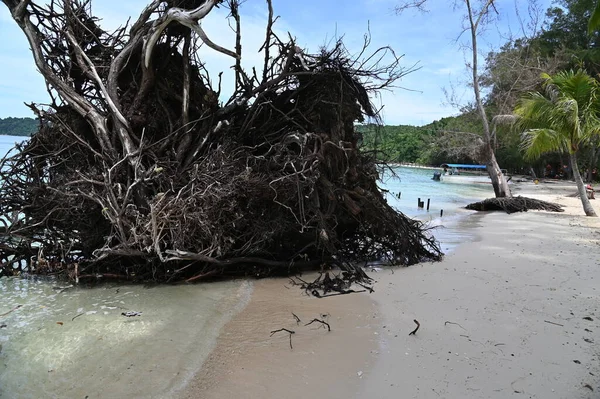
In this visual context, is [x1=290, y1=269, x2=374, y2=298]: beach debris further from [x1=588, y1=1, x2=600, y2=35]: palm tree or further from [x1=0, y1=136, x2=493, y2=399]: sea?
[x1=588, y1=1, x2=600, y2=35]: palm tree

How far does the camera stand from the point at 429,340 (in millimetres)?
4273

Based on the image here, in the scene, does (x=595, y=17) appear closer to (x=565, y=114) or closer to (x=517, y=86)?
(x=565, y=114)

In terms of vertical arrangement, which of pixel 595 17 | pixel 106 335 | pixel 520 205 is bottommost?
pixel 106 335

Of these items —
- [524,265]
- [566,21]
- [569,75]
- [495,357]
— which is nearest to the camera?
[495,357]

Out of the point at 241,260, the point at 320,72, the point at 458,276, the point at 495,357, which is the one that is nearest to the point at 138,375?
the point at 241,260

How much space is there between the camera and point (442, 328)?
457 centimetres

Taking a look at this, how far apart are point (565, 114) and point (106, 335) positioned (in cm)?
1366

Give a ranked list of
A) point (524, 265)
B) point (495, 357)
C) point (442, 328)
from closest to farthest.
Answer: point (495, 357) < point (442, 328) < point (524, 265)

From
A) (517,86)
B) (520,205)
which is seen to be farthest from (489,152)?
(517,86)

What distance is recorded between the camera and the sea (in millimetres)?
3760

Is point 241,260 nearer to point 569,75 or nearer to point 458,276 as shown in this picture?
point 458,276

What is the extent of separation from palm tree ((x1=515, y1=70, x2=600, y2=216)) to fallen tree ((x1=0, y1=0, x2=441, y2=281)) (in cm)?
750

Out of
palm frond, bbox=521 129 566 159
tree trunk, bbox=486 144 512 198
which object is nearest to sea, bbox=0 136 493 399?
palm frond, bbox=521 129 566 159

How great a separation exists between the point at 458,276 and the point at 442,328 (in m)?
2.49
